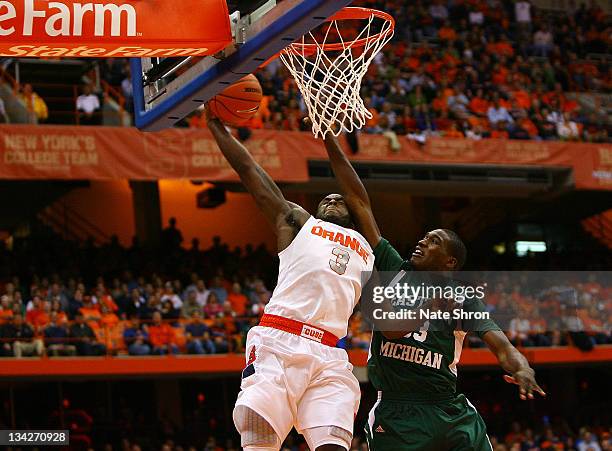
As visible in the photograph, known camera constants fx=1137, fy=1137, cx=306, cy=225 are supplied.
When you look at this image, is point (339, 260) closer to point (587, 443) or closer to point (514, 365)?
point (514, 365)

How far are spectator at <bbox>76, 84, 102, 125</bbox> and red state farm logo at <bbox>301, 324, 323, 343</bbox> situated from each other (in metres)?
14.0

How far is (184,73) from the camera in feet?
22.2

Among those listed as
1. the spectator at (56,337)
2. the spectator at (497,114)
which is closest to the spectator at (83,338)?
the spectator at (56,337)

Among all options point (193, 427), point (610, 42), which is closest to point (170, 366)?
point (193, 427)

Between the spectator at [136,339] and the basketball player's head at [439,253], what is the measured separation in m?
11.0

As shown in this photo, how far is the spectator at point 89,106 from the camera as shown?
19.8 meters

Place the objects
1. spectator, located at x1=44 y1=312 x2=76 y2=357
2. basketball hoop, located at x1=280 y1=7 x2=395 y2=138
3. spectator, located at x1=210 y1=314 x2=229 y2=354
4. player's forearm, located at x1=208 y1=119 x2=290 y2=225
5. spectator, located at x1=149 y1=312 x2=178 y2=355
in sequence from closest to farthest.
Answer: player's forearm, located at x1=208 y1=119 x2=290 y2=225 < basketball hoop, located at x1=280 y1=7 x2=395 y2=138 < spectator, located at x1=44 y1=312 x2=76 y2=357 < spectator, located at x1=149 y1=312 x2=178 y2=355 < spectator, located at x1=210 y1=314 x2=229 y2=354

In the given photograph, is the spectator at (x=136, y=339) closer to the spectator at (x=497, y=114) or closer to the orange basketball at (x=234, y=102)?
the spectator at (x=497, y=114)

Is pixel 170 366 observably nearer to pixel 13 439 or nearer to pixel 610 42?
pixel 13 439

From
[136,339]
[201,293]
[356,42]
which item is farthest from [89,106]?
[356,42]

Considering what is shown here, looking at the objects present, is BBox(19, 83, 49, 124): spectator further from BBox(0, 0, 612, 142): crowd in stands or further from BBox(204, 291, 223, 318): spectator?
BBox(204, 291, 223, 318): spectator

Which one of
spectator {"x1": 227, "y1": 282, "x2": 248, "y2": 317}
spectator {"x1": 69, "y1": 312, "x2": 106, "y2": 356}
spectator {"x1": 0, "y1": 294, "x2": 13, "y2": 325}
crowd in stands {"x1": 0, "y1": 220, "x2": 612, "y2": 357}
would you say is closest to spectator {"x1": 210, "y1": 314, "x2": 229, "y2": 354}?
crowd in stands {"x1": 0, "y1": 220, "x2": 612, "y2": 357}

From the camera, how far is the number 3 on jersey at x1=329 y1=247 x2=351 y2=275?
6438 millimetres

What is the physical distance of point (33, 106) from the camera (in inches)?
759
